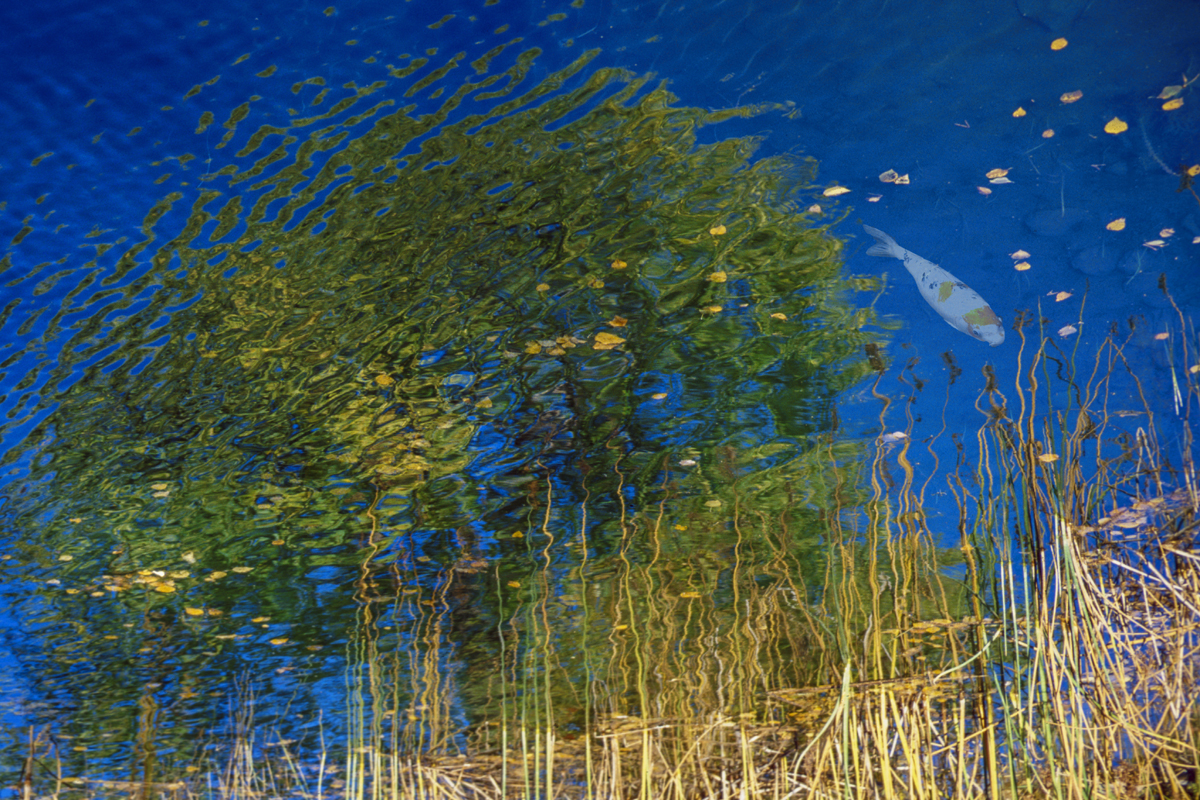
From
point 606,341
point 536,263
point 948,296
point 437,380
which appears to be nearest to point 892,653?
point 948,296

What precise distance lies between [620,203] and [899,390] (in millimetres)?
1621

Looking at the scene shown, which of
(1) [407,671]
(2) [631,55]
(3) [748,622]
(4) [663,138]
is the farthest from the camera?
(1) [407,671]

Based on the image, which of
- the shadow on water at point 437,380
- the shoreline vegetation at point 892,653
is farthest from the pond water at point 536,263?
the shoreline vegetation at point 892,653

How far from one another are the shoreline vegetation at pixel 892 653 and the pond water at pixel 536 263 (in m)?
0.20

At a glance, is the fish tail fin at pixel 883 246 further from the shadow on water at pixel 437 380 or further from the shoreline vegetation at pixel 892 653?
the shoreline vegetation at pixel 892 653

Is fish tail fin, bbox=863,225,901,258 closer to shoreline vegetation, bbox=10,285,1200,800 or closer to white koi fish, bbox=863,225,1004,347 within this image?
white koi fish, bbox=863,225,1004,347

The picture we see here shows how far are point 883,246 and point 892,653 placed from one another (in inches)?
54.4

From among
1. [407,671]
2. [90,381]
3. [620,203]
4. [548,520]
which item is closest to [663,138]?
[620,203]

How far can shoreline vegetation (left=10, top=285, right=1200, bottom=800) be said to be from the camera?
203 cm

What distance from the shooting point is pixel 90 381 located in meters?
2.94

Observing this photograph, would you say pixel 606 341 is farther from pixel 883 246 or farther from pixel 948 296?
pixel 948 296

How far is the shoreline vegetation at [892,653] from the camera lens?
6.66 feet

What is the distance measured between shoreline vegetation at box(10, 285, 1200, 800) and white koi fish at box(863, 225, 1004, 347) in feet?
0.49

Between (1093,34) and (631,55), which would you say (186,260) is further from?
(1093,34)
